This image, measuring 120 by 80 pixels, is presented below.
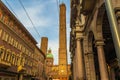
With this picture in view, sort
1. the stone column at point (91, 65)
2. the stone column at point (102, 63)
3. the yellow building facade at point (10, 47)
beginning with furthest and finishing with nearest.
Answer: the yellow building facade at point (10, 47), the stone column at point (91, 65), the stone column at point (102, 63)

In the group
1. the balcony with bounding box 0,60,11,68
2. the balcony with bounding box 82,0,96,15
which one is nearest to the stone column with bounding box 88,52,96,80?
the balcony with bounding box 82,0,96,15

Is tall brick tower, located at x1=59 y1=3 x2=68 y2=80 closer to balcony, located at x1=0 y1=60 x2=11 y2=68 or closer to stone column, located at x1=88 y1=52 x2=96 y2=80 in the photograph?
balcony, located at x1=0 y1=60 x2=11 y2=68

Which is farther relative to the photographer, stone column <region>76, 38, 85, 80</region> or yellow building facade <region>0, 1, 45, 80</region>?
yellow building facade <region>0, 1, 45, 80</region>

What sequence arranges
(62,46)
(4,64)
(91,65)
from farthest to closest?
(62,46) < (4,64) < (91,65)

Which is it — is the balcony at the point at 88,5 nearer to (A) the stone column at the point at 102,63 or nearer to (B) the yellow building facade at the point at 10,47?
(A) the stone column at the point at 102,63

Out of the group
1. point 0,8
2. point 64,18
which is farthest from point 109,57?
point 64,18

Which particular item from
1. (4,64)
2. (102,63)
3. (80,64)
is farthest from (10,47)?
(102,63)

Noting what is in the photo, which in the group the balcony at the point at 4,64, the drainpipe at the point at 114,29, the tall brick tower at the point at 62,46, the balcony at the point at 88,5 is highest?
the tall brick tower at the point at 62,46

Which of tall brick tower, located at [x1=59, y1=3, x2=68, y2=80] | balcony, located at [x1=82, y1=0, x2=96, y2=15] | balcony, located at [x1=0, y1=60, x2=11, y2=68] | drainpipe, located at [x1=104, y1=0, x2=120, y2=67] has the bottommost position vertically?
drainpipe, located at [x1=104, y1=0, x2=120, y2=67]

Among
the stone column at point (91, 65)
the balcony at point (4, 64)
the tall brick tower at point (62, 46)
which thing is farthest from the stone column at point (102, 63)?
the tall brick tower at point (62, 46)

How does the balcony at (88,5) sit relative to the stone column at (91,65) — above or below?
above

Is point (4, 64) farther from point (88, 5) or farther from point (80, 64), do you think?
point (88, 5)

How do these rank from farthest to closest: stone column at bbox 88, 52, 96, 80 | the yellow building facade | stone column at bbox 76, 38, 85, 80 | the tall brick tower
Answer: the tall brick tower
the yellow building facade
stone column at bbox 76, 38, 85, 80
stone column at bbox 88, 52, 96, 80

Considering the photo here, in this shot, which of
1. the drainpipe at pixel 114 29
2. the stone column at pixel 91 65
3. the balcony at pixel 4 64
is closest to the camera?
the drainpipe at pixel 114 29
